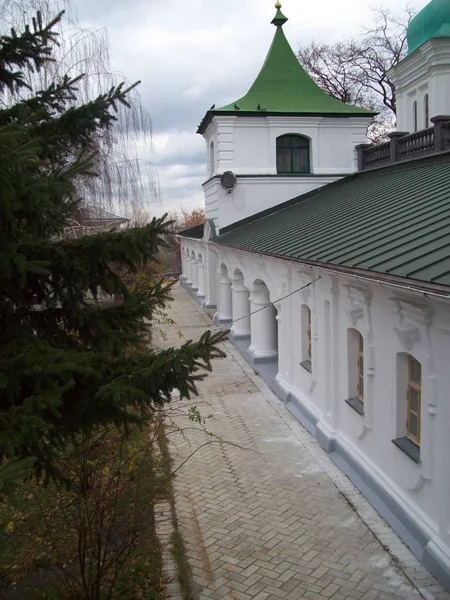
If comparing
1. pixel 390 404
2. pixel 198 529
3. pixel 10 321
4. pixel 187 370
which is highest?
pixel 10 321

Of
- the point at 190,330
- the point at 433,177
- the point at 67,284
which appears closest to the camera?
the point at 67,284

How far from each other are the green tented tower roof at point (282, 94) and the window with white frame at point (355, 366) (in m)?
11.6

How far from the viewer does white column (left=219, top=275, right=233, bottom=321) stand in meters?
20.7

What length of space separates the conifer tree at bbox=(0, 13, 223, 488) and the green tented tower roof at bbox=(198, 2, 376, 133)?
1428 cm

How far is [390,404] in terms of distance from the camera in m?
7.71

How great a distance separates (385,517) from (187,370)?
452cm

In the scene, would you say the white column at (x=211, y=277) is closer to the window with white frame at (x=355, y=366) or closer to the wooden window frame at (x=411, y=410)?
the window with white frame at (x=355, y=366)

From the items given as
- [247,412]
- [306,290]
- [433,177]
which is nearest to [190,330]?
[247,412]

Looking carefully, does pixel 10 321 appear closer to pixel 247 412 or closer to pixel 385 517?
pixel 385 517

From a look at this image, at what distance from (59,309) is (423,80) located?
15.6 meters

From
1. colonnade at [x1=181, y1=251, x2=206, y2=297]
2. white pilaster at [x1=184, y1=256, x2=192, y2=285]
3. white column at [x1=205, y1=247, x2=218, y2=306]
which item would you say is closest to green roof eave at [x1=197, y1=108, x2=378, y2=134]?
white column at [x1=205, y1=247, x2=218, y2=306]

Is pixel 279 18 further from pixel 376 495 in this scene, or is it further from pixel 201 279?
pixel 376 495

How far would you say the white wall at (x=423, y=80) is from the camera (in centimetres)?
1662

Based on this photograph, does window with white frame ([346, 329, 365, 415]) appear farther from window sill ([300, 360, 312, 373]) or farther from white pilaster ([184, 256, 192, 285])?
white pilaster ([184, 256, 192, 285])
